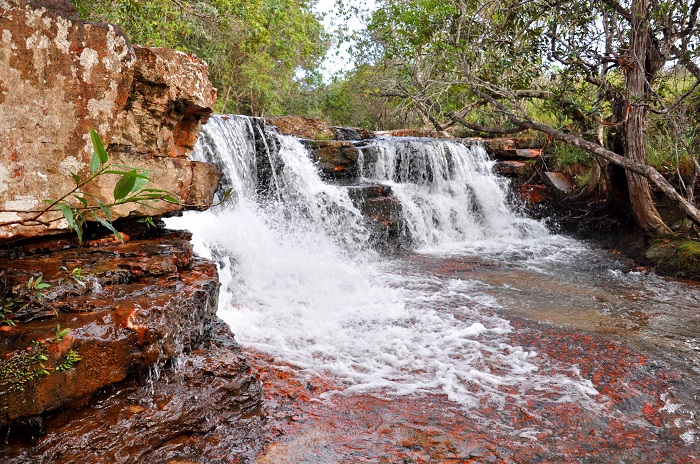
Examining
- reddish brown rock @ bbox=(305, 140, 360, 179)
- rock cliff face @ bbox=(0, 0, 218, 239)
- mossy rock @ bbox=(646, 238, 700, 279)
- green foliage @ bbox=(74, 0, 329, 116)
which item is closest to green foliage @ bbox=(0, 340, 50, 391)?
rock cliff face @ bbox=(0, 0, 218, 239)

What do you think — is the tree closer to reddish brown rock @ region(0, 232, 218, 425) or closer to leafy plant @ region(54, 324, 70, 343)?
reddish brown rock @ region(0, 232, 218, 425)

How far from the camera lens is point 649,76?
7.52 metres

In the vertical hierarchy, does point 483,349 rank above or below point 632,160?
below

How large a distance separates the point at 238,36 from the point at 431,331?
8.45 m

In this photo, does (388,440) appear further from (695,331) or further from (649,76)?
(649,76)

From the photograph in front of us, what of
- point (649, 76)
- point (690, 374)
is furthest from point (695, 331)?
point (649, 76)

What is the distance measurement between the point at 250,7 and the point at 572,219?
770 centimetres

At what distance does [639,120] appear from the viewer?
24.3 feet

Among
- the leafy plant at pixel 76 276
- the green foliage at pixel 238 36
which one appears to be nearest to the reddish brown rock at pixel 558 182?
the green foliage at pixel 238 36

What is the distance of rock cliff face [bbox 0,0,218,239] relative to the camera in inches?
107

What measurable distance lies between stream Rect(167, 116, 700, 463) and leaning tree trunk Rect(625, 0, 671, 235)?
2.96 ft

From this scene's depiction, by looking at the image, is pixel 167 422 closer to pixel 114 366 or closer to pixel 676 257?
pixel 114 366

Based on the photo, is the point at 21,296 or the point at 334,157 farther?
the point at 334,157

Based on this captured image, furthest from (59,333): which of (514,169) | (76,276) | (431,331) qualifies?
(514,169)
